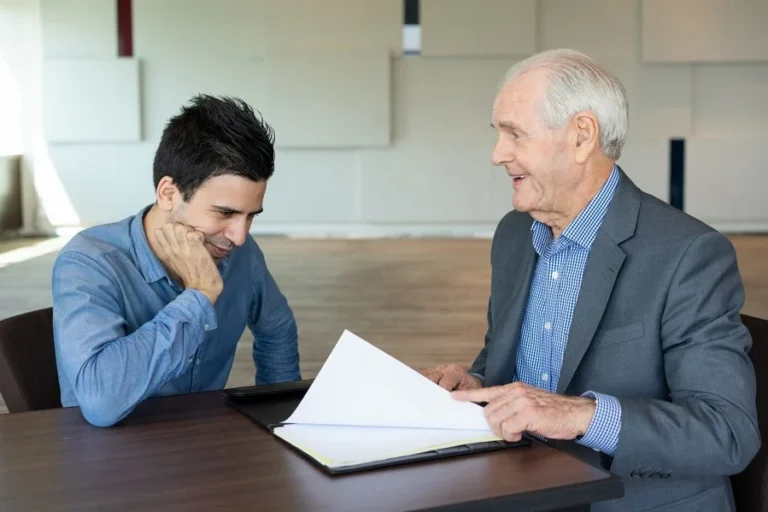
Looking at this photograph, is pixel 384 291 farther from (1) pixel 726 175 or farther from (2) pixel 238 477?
(2) pixel 238 477

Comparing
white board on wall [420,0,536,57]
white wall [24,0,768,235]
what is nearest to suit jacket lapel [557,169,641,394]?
white wall [24,0,768,235]

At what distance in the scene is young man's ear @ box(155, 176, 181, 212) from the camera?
2.09 meters

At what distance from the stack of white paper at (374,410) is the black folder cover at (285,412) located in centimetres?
3

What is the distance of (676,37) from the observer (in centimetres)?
1091

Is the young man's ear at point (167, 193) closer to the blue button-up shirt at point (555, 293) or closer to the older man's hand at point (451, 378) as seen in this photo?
the older man's hand at point (451, 378)

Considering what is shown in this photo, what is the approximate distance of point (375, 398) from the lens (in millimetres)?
1634

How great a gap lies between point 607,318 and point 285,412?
0.64 metres

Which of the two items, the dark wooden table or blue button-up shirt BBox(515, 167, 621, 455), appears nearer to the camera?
the dark wooden table

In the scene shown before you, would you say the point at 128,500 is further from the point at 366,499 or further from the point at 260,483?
the point at 366,499

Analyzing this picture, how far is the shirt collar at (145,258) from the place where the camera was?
207cm

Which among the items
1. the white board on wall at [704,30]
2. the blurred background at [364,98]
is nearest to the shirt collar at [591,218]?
the blurred background at [364,98]

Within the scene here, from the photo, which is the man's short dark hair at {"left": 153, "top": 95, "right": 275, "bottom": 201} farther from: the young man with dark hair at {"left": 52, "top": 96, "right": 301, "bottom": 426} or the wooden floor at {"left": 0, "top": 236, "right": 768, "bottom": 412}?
the wooden floor at {"left": 0, "top": 236, "right": 768, "bottom": 412}

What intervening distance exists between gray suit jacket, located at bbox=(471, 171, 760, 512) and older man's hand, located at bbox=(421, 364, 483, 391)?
249mm

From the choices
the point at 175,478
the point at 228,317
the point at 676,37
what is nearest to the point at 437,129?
the point at 676,37
